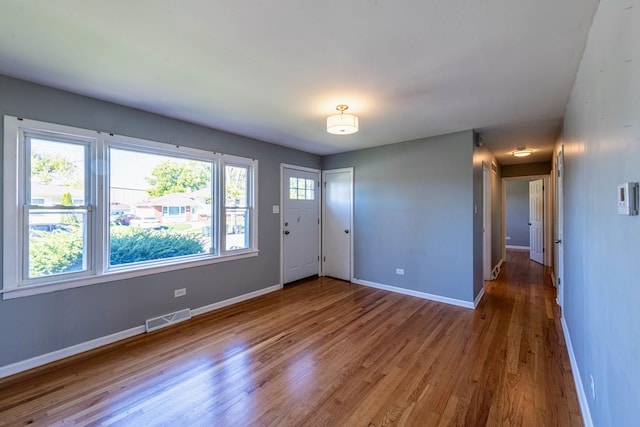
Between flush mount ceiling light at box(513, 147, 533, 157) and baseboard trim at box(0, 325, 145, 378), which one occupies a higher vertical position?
flush mount ceiling light at box(513, 147, 533, 157)

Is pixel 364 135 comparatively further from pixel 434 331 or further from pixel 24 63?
pixel 24 63

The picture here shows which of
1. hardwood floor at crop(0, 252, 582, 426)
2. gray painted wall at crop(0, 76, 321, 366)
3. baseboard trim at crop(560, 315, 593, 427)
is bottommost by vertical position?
hardwood floor at crop(0, 252, 582, 426)

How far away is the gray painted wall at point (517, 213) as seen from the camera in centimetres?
885

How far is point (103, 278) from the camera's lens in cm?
270

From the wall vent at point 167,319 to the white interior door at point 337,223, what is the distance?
8.95ft

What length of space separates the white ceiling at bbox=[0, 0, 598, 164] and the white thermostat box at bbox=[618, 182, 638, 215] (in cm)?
111

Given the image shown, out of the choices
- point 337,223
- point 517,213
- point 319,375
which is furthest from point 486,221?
point 517,213

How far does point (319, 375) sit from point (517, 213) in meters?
9.56

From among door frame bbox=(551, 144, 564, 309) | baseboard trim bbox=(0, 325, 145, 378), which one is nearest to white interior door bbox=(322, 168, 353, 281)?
door frame bbox=(551, 144, 564, 309)

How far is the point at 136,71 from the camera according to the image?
7.09 ft

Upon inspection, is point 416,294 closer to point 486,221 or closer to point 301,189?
point 486,221

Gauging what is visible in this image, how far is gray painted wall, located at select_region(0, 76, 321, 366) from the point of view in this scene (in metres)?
2.26

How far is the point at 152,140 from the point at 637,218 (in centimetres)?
378

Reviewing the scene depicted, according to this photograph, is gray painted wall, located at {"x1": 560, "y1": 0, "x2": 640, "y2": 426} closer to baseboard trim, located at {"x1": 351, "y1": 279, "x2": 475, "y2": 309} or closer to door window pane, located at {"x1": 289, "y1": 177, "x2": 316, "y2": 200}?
baseboard trim, located at {"x1": 351, "y1": 279, "x2": 475, "y2": 309}
